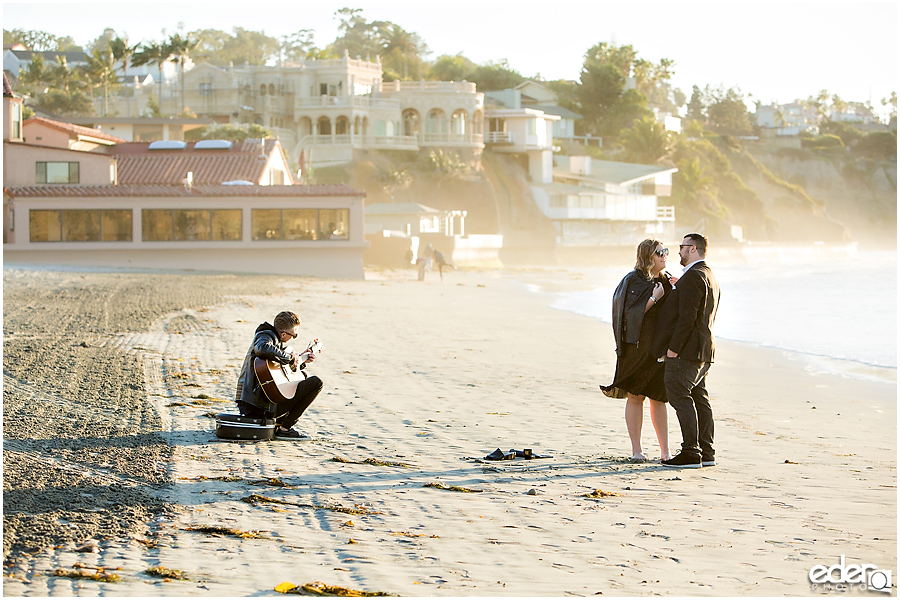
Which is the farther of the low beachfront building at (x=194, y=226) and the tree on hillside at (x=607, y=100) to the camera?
the tree on hillside at (x=607, y=100)

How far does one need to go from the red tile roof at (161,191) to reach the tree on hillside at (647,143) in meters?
52.1

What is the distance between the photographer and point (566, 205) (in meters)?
66.8

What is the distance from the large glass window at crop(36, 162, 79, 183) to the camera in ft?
119

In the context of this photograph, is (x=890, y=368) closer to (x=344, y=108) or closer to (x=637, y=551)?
(x=637, y=551)

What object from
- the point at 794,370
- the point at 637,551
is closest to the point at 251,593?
the point at 637,551

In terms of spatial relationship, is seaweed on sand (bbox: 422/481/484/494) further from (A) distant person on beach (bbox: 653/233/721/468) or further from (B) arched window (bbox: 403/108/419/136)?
(B) arched window (bbox: 403/108/419/136)

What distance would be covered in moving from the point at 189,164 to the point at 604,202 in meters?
36.4

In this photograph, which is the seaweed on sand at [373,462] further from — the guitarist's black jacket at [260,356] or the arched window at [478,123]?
the arched window at [478,123]

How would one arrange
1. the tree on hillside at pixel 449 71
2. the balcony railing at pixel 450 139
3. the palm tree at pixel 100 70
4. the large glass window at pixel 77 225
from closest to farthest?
1. the large glass window at pixel 77 225
2. the palm tree at pixel 100 70
3. the balcony railing at pixel 450 139
4. the tree on hillside at pixel 449 71

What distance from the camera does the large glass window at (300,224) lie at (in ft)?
114

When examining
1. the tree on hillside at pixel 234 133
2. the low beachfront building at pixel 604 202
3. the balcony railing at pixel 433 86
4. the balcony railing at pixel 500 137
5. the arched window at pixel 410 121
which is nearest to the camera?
the tree on hillside at pixel 234 133

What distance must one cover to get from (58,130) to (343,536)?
38.7 metres

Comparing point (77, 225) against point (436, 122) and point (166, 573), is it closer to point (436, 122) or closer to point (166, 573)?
point (166, 573)

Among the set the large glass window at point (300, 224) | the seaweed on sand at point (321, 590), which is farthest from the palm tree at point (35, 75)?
the seaweed on sand at point (321, 590)
